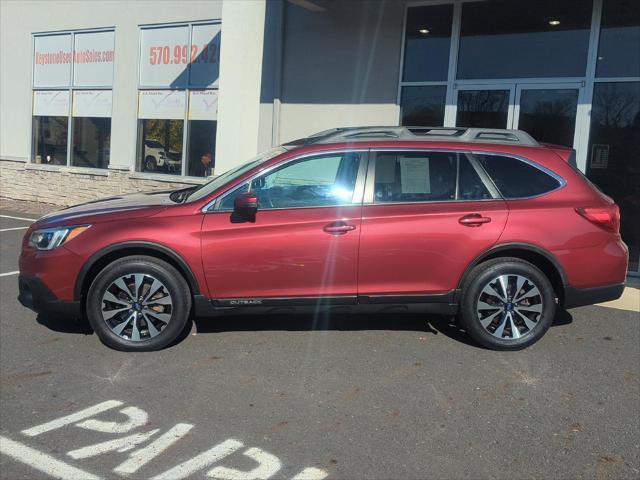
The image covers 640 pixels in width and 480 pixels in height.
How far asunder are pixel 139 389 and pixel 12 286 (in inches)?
139

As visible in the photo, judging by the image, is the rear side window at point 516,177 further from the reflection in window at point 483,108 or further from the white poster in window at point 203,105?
the white poster in window at point 203,105

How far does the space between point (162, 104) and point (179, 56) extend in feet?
3.65

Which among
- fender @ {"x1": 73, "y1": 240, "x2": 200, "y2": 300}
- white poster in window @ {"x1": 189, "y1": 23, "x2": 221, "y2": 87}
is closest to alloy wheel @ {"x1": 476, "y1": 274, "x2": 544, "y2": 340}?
fender @ {"x1": 73, "y1": 240, "x2": 200, "y2": 300}

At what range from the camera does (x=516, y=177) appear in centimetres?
504

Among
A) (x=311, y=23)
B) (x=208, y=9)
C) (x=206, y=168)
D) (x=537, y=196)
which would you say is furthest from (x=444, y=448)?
(x=208, y=9)

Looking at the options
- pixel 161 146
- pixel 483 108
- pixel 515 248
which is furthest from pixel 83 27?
pixel 515 248

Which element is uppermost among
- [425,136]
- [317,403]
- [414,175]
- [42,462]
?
[425,136]

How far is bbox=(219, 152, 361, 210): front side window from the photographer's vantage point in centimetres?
488

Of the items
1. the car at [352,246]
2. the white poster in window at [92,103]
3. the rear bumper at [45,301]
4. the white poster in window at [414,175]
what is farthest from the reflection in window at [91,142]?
the white poster in window at [414,175]

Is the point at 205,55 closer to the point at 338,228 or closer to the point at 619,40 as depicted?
the point at 619,40

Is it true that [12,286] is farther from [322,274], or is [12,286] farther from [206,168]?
[206,168]

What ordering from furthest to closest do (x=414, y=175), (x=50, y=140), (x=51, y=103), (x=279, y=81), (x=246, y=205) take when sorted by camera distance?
(x=50, y=140), (x=51, y=103), (x=279, y=81), (x=414, y=175), (x=246, y=205)

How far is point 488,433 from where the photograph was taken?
12.0 ft

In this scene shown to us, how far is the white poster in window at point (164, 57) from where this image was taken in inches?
516
